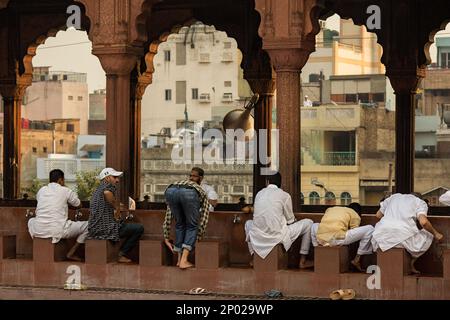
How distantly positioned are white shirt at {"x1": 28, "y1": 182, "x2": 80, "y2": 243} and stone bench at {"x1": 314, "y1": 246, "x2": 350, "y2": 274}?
3.22 meters

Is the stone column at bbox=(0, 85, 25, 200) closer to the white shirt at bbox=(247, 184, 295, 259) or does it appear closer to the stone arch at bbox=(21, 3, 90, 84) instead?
the stone arch at bbox=(21, 3, 90, 84)

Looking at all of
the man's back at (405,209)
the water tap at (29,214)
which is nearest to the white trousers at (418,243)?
the man's back at (405,209)

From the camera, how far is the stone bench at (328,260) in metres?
15.2

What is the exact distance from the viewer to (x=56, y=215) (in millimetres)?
16891

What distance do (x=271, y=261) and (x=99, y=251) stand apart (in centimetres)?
218

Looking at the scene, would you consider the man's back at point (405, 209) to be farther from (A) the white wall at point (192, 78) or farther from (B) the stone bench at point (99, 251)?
(A) the white wall at point (192, 78)

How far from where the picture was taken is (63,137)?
3376 inches

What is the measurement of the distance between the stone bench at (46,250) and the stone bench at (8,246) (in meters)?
0.45

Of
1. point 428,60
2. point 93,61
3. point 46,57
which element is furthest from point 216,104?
point 428,60

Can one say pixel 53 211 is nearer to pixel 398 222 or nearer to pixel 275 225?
pixel 275 225

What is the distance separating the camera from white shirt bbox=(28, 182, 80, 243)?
1688 centimetres

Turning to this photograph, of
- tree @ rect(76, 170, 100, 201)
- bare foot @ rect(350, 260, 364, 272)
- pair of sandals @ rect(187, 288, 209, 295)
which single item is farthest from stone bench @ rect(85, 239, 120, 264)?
tree @ rect(76, 170, 100, 201)

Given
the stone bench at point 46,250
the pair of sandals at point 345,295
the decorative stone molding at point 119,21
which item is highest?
the decorative stone molding at point 119,21

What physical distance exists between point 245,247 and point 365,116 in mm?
61724
